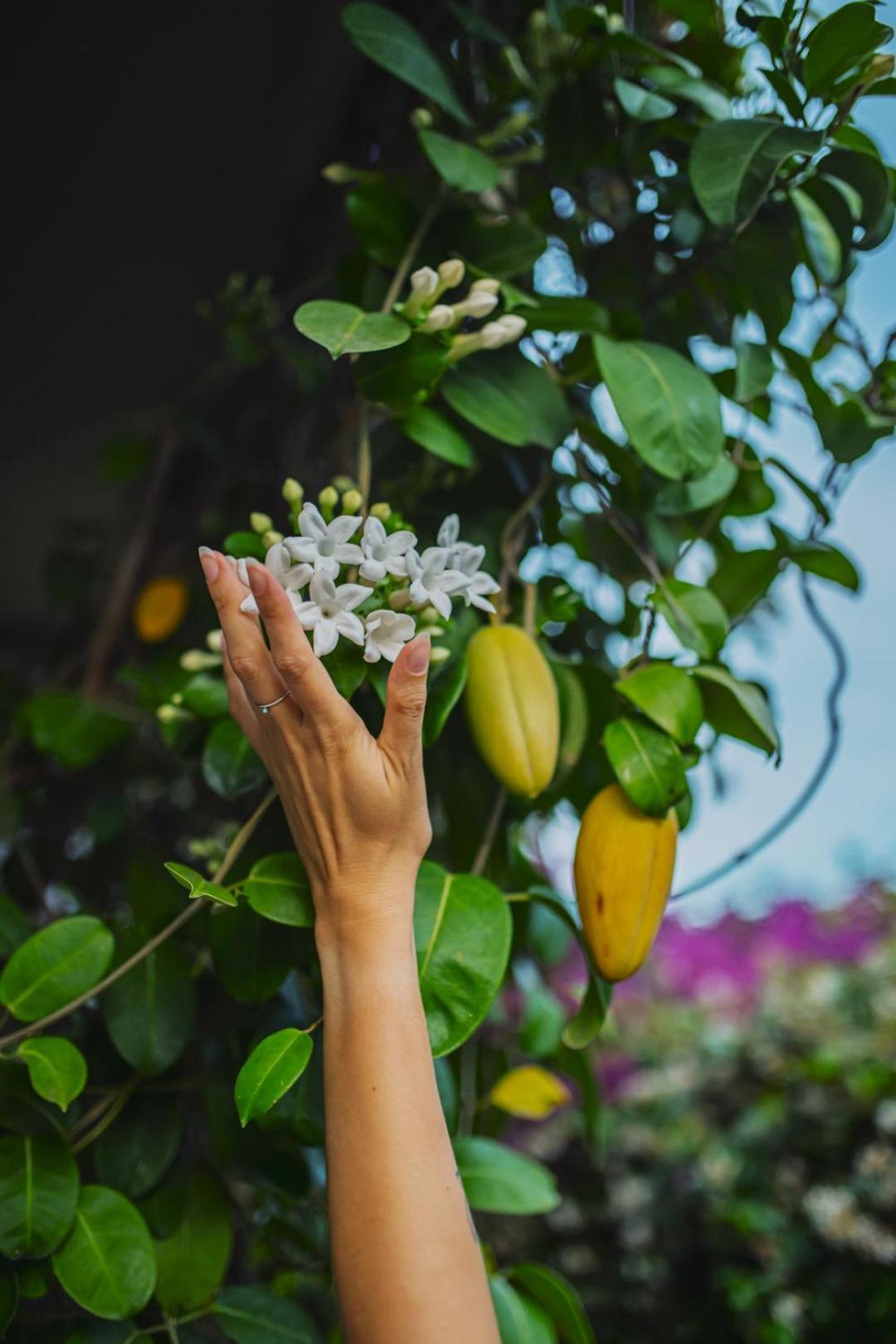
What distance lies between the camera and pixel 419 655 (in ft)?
1.87

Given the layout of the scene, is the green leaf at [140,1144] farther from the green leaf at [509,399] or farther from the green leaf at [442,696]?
the green leaf at [509,399]

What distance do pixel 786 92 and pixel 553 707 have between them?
1.59 ft

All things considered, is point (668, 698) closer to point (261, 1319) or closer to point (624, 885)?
point (624, 885)

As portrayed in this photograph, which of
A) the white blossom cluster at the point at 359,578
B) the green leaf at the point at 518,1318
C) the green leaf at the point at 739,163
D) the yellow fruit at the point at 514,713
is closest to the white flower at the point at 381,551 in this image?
the white blossom cluster at the point at 359,578

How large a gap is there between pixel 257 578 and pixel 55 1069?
1.14 feet

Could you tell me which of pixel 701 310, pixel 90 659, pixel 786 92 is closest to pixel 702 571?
pixel 701 310

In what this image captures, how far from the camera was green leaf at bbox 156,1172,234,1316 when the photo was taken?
73cm

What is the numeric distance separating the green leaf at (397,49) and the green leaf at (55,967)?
2.22 ft

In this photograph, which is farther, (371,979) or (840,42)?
(840,42)

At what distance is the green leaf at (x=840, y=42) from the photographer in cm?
69

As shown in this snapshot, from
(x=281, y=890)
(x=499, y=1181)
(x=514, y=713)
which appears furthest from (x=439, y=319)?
(x=499, y=1181)

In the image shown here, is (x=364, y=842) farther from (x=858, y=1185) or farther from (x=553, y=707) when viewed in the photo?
(x=858, y=1185)

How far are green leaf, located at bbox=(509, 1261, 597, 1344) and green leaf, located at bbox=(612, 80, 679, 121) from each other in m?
0.92

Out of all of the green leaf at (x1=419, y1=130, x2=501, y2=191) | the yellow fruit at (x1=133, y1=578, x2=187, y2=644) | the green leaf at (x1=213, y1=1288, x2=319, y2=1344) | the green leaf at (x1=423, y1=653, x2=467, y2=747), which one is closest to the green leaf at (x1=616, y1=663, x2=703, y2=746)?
the green leaf at (x1=423, y1=653, x2=467, y2=747)
